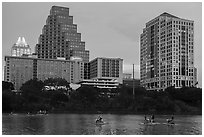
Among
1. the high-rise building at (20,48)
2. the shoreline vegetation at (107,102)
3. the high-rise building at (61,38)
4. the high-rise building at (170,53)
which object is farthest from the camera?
the high-rise building at (20,48)

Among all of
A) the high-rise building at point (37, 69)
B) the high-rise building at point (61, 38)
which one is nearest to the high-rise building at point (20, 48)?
the high-rise building at point (61, 38)

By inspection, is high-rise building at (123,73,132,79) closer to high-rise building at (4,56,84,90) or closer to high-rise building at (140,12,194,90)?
high-rise building at (4,56,84,90)

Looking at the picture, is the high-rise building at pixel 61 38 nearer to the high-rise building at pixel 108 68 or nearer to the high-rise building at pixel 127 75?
the high-rise building at pixel 108 68

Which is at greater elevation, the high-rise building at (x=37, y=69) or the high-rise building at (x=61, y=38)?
the high-rise building at (x=61, y=38)

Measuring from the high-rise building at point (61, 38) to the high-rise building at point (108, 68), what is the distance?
44.4 feet

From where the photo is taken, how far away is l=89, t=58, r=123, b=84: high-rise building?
14788cm

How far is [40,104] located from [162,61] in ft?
210

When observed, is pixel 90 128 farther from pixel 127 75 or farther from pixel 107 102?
pixel 127 75

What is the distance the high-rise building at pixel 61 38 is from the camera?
156625 mm

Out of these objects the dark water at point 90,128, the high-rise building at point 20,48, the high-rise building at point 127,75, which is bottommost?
the dark water at point 90,128

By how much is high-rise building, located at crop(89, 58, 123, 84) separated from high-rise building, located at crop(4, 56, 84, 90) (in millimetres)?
7260

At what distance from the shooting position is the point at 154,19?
5290 inches

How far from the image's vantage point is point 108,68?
14825 centimetres

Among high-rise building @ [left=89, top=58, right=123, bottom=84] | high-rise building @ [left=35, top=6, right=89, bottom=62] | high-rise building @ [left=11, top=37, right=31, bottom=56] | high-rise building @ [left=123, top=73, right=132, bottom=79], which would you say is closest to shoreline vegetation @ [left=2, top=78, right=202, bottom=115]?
high-rise building @ [left=89, top=58, right=123, bottom=84]
